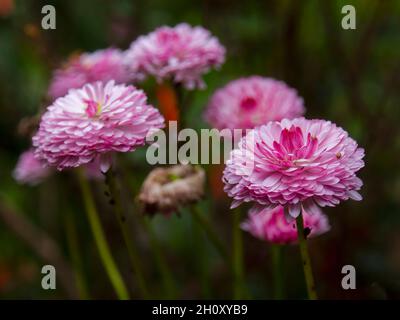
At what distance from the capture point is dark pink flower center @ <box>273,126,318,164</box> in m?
0.54

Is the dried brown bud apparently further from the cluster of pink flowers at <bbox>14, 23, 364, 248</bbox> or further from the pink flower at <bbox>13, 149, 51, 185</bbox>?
the pink flower at <bbox>13, 149, 51, 185</bbox>

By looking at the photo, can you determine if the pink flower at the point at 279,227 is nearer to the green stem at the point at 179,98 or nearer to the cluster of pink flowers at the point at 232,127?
the cluster of pink flowers at the point at 232,127

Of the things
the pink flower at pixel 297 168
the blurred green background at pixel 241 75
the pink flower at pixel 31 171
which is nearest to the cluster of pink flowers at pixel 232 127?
the pink flower at pixel 297 168

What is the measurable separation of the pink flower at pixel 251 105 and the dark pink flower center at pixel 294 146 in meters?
0.15

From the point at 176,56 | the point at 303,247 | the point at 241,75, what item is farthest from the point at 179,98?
the point at 241,75

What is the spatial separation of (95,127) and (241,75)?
610mm

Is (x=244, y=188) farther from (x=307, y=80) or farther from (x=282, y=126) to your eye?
(x=307, y=80)

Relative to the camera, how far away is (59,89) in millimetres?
819

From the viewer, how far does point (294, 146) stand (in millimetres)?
539

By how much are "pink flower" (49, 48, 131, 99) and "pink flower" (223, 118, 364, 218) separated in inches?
11.6

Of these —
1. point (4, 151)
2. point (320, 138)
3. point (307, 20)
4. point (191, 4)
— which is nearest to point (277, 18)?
point (307, 20)

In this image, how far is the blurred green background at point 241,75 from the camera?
1100mm

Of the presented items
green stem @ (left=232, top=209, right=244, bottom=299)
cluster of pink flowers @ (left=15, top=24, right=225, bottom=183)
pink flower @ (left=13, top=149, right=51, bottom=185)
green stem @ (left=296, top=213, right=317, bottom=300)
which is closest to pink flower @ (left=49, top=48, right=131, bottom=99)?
cluster of pink flowers @ (left=15, top=24, right=225, bottom=183)

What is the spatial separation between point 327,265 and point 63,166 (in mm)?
614
